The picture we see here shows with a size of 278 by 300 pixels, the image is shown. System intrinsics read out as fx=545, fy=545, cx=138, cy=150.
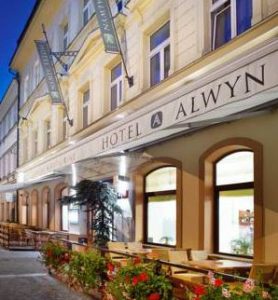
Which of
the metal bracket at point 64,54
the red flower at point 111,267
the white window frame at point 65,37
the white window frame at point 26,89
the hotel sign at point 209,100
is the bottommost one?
the red flower at point 111,267

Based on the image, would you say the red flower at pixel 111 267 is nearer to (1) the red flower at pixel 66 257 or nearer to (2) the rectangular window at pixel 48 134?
(1) the red flower at pixel 66 257

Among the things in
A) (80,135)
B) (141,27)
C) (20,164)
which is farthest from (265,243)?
(20,164)

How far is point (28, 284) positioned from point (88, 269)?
8.08 ft

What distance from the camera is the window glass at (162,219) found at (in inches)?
496

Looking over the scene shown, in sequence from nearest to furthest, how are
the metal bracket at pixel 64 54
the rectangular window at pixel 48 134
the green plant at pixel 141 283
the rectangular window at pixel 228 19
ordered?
1. the green plant at pixel 141 283
2. the rectangular window at pixel 228 19
3. the metal bracket at pixel 64 54
4. the rectangular window at pixel 48 134

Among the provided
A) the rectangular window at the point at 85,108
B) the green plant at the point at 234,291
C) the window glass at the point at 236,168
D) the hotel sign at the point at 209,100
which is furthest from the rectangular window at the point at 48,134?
the green plant at the point at 234,291

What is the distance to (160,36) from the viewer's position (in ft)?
44.9

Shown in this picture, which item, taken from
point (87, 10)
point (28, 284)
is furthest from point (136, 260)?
point (87, 10)

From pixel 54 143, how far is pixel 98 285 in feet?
45.4

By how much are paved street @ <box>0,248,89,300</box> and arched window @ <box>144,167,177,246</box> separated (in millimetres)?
2740

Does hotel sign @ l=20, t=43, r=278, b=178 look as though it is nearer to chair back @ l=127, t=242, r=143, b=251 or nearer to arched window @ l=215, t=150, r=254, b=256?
arched window @ l=215, t=150, r=254, b=256

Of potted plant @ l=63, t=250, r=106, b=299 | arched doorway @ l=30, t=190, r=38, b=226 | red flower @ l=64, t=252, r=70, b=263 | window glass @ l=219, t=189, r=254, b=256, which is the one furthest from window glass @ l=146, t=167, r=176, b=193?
arched doorway @ l=30, t=190, r=38, b=226

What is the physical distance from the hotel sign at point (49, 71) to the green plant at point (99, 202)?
679 centimetres

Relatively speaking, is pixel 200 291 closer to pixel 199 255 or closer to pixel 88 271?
pixel 88 271
